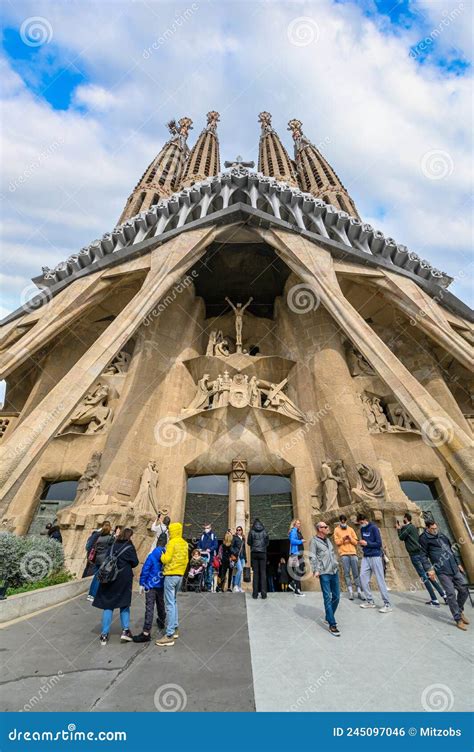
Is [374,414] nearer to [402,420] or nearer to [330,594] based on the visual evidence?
[402,420]

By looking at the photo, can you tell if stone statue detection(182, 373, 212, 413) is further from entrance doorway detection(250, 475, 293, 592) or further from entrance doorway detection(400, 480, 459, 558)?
entrance doorway detection(400, 480, 459, 558)

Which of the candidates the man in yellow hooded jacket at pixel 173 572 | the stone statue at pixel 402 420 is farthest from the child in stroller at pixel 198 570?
the stone statue at pixel 402 420

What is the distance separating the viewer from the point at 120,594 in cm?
376

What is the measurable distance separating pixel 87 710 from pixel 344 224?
52.0ft

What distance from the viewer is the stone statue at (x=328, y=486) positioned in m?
10.3

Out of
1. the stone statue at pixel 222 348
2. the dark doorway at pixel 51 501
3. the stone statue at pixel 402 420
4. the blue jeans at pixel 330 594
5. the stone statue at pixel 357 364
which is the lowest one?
the blue jeans at pixel 330 594

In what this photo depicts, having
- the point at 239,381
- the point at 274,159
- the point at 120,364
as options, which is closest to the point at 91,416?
the point at 120,364

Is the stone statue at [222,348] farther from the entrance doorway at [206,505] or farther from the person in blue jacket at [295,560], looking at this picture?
the person in blue jacket at [295,560]

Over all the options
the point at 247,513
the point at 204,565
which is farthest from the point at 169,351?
the point at 204,565

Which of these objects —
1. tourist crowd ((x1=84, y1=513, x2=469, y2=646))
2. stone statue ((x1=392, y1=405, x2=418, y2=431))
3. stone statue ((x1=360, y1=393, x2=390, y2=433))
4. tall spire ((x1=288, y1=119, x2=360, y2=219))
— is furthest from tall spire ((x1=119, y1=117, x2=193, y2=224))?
tourist crowd ((x1=84, y1=513, x2=469, y2=646))

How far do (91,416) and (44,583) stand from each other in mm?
7472

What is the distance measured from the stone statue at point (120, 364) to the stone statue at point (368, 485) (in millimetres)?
9497

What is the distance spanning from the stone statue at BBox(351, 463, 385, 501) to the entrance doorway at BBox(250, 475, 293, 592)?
2.93 metres

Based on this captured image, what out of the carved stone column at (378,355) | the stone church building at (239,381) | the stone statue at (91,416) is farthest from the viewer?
the stone statue at (91,416)
